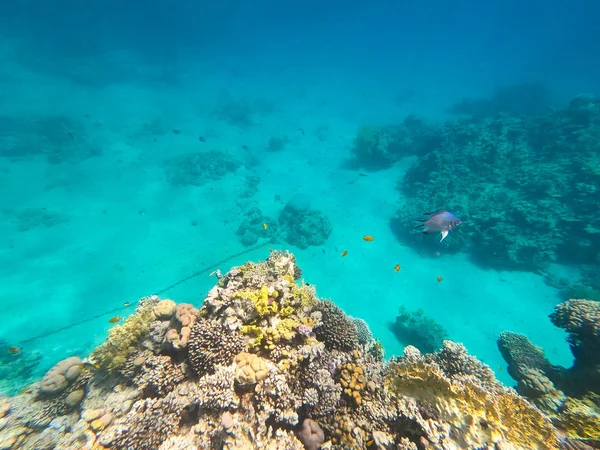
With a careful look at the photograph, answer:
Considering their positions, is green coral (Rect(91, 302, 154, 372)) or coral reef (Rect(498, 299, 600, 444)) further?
coral reef (Rect(498, 299, 600, 444))

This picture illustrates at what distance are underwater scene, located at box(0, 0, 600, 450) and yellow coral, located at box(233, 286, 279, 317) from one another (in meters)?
0.03

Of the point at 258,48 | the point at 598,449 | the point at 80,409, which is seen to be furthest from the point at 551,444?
the point at 258,48

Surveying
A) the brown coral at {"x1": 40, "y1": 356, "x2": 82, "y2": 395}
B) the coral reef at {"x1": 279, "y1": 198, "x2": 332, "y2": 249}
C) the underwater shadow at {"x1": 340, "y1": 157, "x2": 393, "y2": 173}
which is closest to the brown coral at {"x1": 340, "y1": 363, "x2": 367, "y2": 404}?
the brown coral at {"x1": 40, "y1": 356, "x2": 82, "y2": 395}

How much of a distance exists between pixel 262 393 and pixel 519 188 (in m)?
21.3

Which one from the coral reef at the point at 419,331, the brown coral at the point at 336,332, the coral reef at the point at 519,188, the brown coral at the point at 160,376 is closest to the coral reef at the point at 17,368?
the brown coral at the point at 160,376

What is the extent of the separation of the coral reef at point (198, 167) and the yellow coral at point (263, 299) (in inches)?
821

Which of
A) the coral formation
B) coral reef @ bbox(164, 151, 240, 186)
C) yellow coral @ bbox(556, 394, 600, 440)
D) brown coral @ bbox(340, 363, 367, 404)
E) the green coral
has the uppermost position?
the coral formation

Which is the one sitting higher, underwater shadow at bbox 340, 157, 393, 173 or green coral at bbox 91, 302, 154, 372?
underwater shadow at bbox 340, 157, 393, 173

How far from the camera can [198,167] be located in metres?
24.5

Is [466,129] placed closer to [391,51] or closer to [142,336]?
[142,336]

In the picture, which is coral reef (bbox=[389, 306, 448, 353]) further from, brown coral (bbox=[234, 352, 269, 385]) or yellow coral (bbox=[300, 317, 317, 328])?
brown coral (bbox=[234, 352, 269, 385])

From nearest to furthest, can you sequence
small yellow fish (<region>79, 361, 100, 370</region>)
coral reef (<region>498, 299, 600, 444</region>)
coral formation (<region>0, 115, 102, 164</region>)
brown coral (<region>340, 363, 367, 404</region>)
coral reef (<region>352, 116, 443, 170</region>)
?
brown coral (<region>340, 363, 367, 404</region>) < small yellow fish (<region>79, 361, 100, 370</region>) < coral reef (<region>498, 299, 600, 444</region>) < coral formation (<region>0, 115, 102, 164</region>) < coral reef (<region>352, 116, 443, 170</region>)

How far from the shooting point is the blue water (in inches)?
509

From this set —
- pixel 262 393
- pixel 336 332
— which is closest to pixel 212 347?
pixel 262 393
